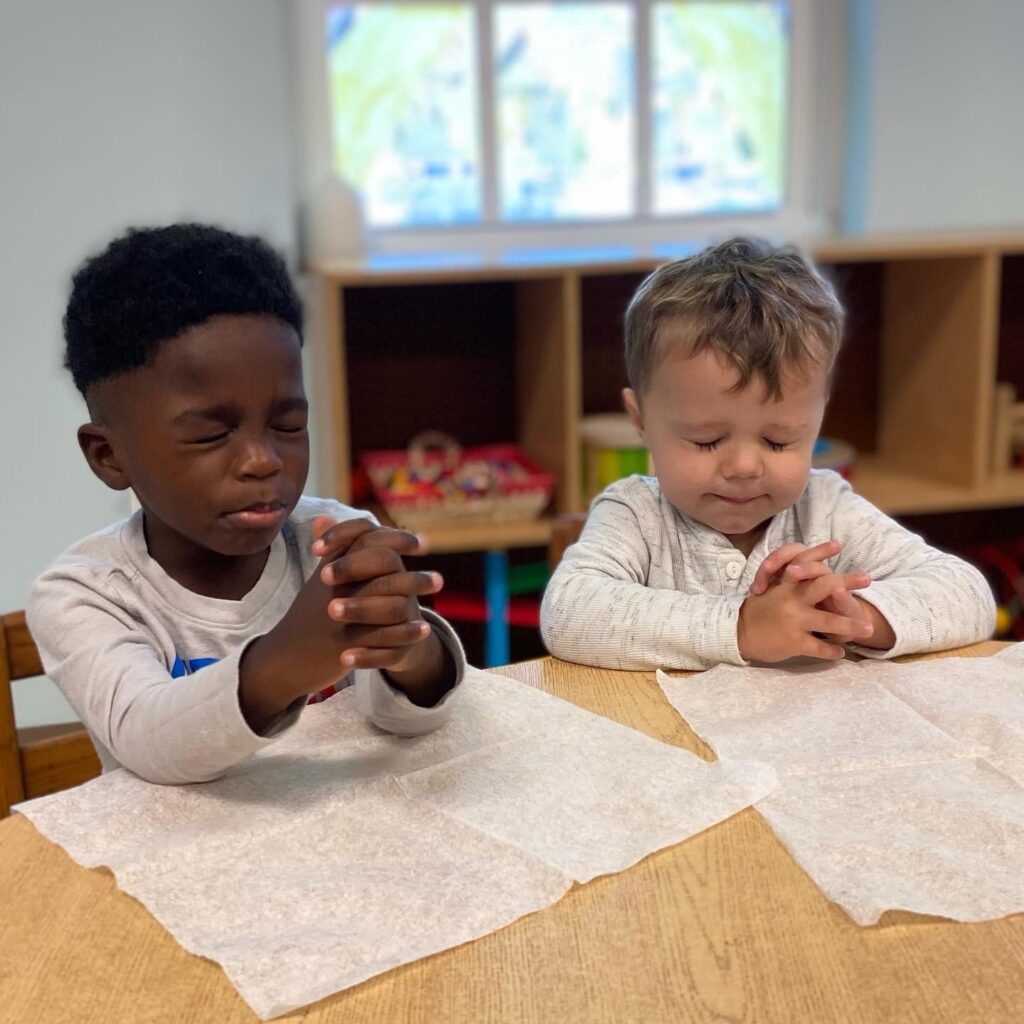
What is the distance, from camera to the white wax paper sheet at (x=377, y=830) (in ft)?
2.10

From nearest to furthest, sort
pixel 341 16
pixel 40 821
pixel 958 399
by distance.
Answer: pixel 40 821
pixel 958 399
pixel 341 16

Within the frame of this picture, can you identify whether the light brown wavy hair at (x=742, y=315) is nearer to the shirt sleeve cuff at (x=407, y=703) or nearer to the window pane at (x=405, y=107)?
the shirt sleeve cuff at (x=407, y=703)

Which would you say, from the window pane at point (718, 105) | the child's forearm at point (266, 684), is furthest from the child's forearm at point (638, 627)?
the window pane at point (718, 105)

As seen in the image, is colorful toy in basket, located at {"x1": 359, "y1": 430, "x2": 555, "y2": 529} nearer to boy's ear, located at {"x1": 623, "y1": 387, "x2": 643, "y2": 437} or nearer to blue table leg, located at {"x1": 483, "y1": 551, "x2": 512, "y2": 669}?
blue table leg, located at {"x1": 483, "y1": 551, "x2": 512, "y2": 669}

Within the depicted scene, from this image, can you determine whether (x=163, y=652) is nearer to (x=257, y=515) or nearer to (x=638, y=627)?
(x=257, y=515)

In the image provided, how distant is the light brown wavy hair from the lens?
3.57 feet

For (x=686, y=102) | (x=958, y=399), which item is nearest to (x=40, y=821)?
(x=958, y=399)

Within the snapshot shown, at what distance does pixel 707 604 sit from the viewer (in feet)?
3.46

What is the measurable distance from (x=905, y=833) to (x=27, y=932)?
519mm

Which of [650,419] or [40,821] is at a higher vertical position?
[650,419]

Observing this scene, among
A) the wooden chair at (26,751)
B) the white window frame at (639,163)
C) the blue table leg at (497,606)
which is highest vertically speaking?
the white window frame at (639,163)

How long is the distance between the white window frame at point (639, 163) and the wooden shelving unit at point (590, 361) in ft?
0.79

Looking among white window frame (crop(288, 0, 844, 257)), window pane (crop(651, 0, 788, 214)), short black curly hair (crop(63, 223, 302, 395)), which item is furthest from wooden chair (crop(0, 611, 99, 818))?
window pane (crop(651, 0, 788, 214))

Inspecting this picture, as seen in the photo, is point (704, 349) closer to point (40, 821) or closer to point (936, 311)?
point (40, 821)
